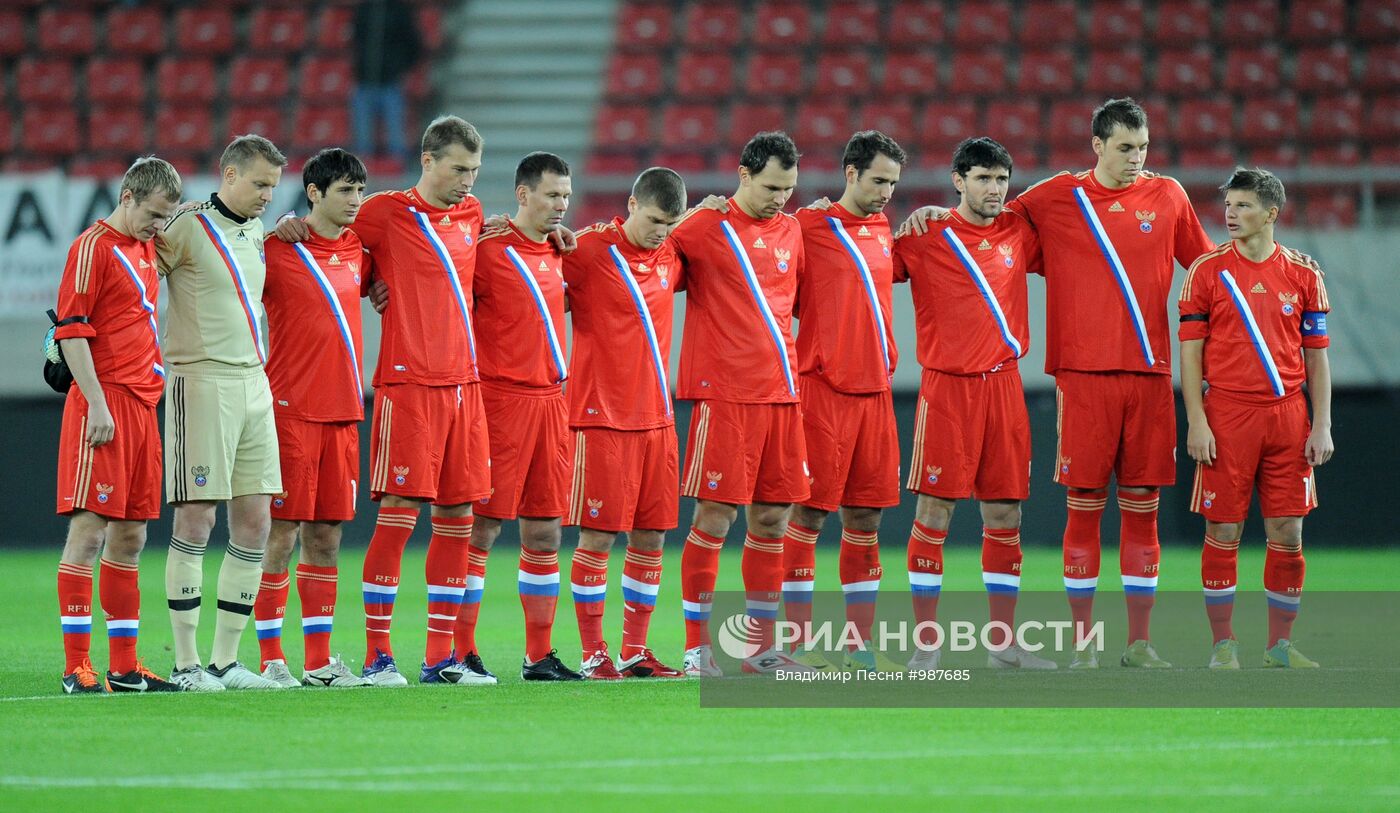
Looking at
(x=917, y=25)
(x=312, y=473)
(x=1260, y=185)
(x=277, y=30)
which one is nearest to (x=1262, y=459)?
(x=1260, y=185)

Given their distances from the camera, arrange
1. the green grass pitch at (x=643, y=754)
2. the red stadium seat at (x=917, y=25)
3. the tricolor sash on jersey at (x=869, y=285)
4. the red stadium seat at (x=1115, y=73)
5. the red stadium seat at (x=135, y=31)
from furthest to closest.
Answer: the red stadium seat at (x=135, y=31), the red stadium seat at (x=917, y=25), the red stadium seat at (x=1115, y=73), the tricolor sash on jersey at (x=869, y=285), the green grass pitch at (x=643, y=754)

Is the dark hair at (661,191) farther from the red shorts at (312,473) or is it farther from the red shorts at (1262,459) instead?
the red shorts at (1262,459)

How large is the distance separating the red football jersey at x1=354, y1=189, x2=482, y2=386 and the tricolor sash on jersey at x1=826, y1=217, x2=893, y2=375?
5.54 feet

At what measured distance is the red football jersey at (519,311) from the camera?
26.0 feet

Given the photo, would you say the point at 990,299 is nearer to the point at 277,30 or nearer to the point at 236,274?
the point at 236,274

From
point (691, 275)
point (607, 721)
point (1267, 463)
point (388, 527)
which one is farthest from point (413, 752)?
point (1267, 463)

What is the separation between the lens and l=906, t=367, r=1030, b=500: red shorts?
802cm

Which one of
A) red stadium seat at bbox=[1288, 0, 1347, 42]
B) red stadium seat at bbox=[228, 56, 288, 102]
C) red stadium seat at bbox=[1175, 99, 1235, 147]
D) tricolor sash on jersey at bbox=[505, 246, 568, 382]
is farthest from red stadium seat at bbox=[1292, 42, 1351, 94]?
tricolor sash on jersey at bbox=[505, 246, 568, 382]

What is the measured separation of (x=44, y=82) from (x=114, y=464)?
13.0 m

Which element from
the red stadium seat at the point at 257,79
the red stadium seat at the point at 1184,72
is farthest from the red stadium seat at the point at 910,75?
the red stadium seat at the point at 257,79

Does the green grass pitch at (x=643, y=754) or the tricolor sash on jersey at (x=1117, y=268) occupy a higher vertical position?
the tricolor sash on jersey at (x=1117, y=268)

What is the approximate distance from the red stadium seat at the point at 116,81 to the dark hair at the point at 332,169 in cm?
1227

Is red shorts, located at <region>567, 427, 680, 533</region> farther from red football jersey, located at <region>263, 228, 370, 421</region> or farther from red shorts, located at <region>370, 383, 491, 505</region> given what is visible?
red football jersey, located at <region>263, 228, 370, 421</region>

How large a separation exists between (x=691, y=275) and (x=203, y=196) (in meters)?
7.43
